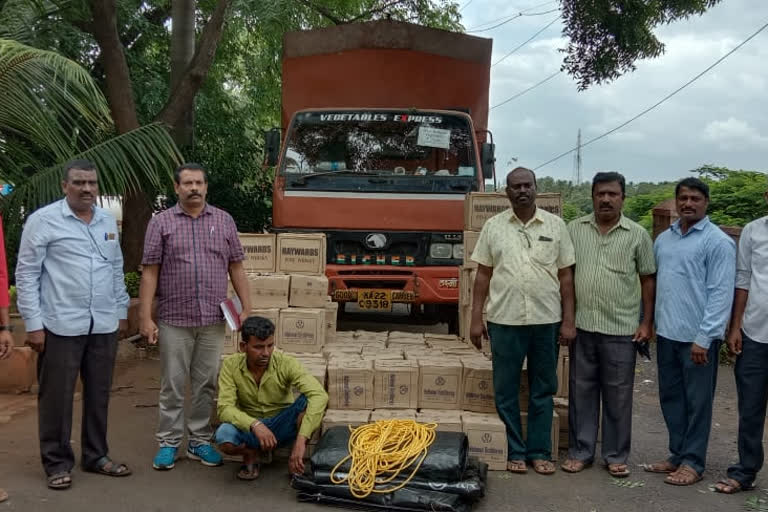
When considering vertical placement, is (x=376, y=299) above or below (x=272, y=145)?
below

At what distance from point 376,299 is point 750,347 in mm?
3714

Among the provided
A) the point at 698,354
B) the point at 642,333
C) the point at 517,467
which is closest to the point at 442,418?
the point at 517,467

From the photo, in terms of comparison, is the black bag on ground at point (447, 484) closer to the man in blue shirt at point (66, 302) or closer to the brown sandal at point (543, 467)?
the brown sandal at point (543, 467)

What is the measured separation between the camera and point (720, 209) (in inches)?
419

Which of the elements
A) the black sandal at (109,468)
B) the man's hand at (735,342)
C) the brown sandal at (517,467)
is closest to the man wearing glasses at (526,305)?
the brown sandal at (517,467)

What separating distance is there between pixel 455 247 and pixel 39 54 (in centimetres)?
403

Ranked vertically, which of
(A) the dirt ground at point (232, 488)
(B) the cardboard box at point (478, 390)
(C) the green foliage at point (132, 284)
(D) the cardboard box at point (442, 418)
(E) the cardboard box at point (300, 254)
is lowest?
(A) the dirt ground at point (232, 488)

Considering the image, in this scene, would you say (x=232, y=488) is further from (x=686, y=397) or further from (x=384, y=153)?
(x=384, y=153)

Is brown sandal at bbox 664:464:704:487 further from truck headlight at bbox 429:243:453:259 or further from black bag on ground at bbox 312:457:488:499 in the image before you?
truck headlight at bbox 429:243:453:259

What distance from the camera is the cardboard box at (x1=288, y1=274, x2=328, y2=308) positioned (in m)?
6.32

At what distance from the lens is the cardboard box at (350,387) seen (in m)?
5.34

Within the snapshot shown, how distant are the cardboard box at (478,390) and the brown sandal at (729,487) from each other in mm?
Answer: 1466

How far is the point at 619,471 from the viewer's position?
4.94m

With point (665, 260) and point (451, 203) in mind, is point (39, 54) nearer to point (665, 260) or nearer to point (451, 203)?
point (451, 203)
